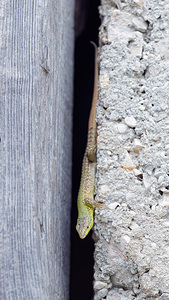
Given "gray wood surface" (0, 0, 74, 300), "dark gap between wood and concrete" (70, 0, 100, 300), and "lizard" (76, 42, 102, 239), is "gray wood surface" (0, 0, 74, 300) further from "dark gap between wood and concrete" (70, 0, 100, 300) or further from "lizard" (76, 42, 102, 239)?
"dark gap between wood and concrete" (70, 0, 100, 300)

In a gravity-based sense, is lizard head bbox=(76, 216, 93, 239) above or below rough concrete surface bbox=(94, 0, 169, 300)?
below

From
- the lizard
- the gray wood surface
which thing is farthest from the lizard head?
the gray wood surface

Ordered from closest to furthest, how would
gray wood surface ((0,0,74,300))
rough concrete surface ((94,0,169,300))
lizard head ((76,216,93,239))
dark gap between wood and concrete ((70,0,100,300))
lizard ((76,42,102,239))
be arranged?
gray wood surface ((0,0,74,300)), rough concrete surface ((94,0,169,300)), lizard head ((76,216,93,239)), lizard ((76,42,102,239)), dark gap between wood and concrete ((70,0,100,300))

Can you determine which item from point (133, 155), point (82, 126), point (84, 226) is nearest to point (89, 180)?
point (84, 226)

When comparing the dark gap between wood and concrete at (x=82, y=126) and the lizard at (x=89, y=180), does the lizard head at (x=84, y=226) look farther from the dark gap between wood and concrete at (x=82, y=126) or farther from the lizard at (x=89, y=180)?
the dark gap between wood and concrete at (x=82, y=126)

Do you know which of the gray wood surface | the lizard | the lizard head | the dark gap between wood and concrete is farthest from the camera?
the dark gap between wood and concrete

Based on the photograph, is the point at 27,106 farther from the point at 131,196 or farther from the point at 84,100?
the point at 84,100

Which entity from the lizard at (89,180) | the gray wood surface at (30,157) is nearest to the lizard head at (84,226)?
the lizard at (89,180)
